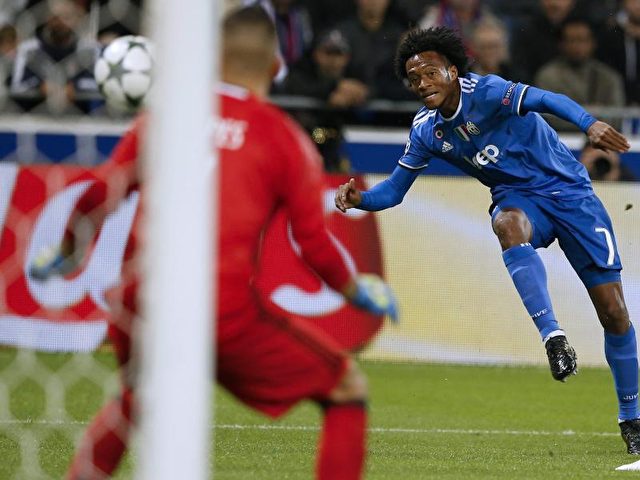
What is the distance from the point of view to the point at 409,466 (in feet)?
18.8

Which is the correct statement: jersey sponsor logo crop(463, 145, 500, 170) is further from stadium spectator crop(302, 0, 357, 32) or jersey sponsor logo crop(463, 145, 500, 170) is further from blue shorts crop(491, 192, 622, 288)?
stadium spectator crop(302, 0, 357, 32)

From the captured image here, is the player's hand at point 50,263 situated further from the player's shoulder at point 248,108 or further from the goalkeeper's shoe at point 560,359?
the goalkeeper's shoe at point 560,359

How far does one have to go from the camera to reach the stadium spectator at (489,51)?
11055 mm

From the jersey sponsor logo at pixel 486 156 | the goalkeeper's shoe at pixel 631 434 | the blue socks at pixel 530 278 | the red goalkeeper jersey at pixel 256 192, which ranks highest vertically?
the red goalkeeper jersey at pixel 256 192

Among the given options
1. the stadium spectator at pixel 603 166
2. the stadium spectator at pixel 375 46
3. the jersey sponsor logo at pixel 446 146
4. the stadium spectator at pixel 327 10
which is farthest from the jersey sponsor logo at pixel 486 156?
the stadium spectator at pixel 327 10

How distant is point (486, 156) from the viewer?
6.69m

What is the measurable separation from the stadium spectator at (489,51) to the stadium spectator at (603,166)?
104 cm

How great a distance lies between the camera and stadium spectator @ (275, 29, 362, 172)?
10.7m

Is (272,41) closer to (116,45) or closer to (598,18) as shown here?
(116,45)

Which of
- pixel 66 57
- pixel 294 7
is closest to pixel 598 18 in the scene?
pixel 294 7

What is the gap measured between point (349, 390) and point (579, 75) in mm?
8360

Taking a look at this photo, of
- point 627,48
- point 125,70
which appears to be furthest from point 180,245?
point 627,48

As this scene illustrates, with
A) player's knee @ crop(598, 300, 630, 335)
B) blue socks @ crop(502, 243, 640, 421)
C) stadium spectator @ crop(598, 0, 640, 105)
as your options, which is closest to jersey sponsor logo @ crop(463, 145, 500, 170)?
blue socks @ crop(502, 243, 640, 421)

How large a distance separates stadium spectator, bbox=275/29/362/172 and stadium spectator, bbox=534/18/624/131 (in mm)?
1705
